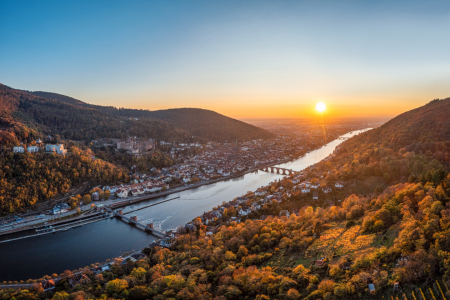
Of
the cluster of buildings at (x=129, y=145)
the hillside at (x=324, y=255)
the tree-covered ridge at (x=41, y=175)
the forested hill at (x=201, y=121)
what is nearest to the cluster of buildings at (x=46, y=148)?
the tree-covered ridge at (x=41, y=175)

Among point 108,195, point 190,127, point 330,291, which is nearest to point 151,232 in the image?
point 108,195

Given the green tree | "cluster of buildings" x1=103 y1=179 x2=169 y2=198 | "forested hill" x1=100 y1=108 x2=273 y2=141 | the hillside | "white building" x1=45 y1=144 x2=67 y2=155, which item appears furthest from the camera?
"forested hill" x1=100 y1=108 x2=273 y2=141

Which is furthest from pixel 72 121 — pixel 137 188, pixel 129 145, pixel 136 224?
pixel 136 224

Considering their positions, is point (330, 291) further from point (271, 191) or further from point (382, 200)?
point (271, 191)

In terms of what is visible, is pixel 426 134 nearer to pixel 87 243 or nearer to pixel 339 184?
pixel 339 184

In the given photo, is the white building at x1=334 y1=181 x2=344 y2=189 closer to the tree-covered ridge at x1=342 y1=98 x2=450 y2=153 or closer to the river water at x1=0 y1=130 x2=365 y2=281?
the tree-covered ridge at x1=342 y1=98 x2=450 y2=153

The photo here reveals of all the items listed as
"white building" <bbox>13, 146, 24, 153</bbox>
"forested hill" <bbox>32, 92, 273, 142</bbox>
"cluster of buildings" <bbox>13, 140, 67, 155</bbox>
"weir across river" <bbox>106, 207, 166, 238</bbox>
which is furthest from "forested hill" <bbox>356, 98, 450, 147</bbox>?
"forested hill" <bbox>32, 92, 273, 142</bbox>

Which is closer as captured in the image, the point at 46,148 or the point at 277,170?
the point at 46,148
